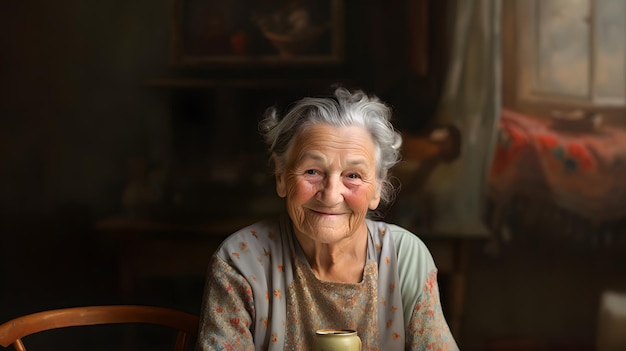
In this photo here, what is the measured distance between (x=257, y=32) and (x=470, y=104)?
3.00 feet

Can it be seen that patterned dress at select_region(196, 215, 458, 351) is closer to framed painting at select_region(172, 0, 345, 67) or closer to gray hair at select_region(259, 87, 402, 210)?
gray hair at select_region(259, 87, 402, 210)

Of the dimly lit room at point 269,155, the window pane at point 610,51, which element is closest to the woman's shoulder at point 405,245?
the dimly lit room at point 269,155

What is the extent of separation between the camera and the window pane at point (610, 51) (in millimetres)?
3463

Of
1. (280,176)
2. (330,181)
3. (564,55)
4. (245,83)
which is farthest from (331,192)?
(564,55)

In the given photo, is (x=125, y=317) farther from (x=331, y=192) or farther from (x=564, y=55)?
(x=564, y=55)

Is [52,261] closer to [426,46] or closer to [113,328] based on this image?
[113,328]

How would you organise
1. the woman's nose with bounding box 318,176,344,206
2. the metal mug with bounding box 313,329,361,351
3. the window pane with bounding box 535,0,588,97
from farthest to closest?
the window pane with bounding box 535,0,588,97, the woman's nose with bounding box 318,176,344,206, the metal mug with bounding box 313,329,361,351

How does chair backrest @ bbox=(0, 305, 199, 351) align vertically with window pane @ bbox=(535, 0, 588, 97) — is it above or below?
below

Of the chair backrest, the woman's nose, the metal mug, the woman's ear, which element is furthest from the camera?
the chair backrest

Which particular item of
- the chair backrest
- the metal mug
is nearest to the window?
the chair backrest

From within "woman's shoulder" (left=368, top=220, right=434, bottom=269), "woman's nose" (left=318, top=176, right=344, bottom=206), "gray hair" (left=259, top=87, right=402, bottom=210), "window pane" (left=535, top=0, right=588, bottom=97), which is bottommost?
"woman's shoulder" (left=368, top=220, right=434, bottom=269)

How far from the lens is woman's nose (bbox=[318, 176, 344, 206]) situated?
1.98m

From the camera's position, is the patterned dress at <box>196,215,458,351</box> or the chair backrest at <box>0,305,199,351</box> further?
the chair backrest at <box>0,305,199,351</box>

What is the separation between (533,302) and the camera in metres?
3.54
